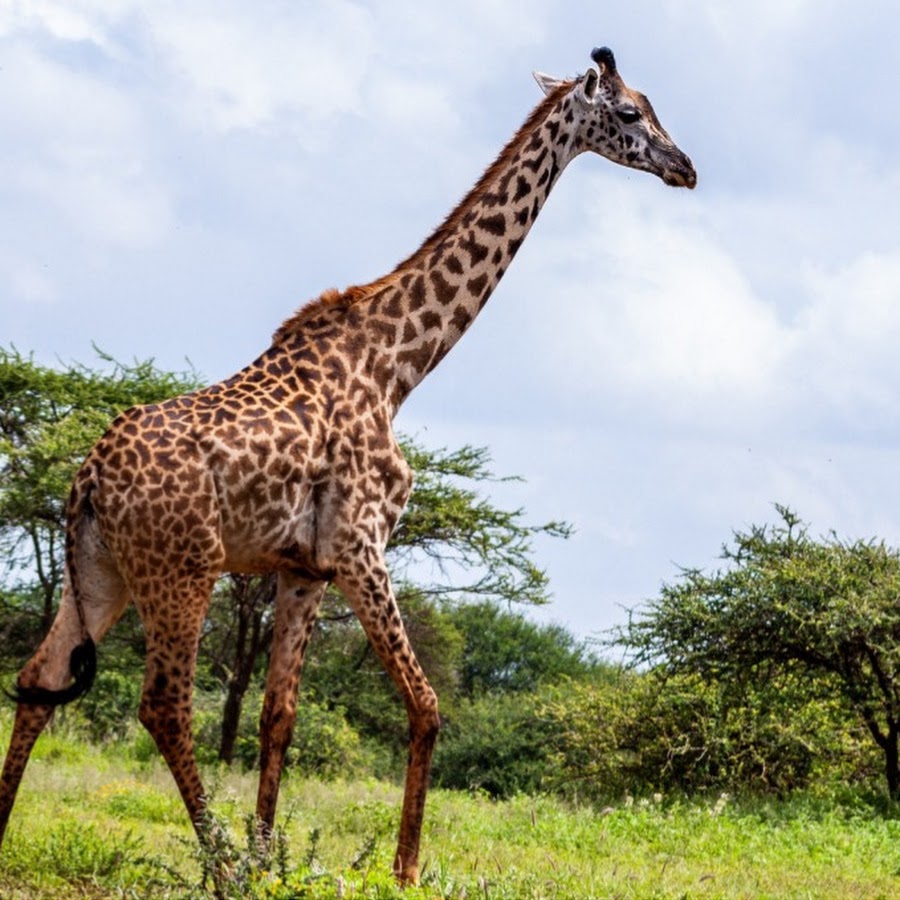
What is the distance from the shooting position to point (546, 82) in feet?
30.8

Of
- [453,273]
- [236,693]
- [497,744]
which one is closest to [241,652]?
[236,693]

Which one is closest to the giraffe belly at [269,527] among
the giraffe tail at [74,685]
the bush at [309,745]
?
the giraffe tail at [74,685]

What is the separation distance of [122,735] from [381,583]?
18.0 meters

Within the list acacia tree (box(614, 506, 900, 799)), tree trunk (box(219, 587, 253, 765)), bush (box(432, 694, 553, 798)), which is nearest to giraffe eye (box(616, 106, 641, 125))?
acacia tree (box(614, 506, 900, 799))

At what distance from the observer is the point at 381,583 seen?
7633 millimetres

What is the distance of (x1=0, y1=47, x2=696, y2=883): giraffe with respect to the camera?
7.48 metres

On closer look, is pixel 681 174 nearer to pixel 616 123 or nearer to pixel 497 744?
pixel 616 123

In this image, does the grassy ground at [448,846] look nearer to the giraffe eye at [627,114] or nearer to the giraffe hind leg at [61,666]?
the giraffe hind leg at [61,666]

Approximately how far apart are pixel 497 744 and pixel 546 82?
54.0 ft

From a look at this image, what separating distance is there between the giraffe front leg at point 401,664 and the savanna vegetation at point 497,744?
1.26ft

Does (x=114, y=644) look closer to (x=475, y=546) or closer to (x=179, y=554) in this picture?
(x=475, y=546)

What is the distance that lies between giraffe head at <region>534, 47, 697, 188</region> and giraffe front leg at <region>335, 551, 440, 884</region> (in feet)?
10.4

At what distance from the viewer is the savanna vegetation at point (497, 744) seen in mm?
8875

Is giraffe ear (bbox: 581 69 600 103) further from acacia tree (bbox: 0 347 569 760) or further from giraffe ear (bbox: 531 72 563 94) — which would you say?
acacia tree (bbox: 0 347 569 760)
